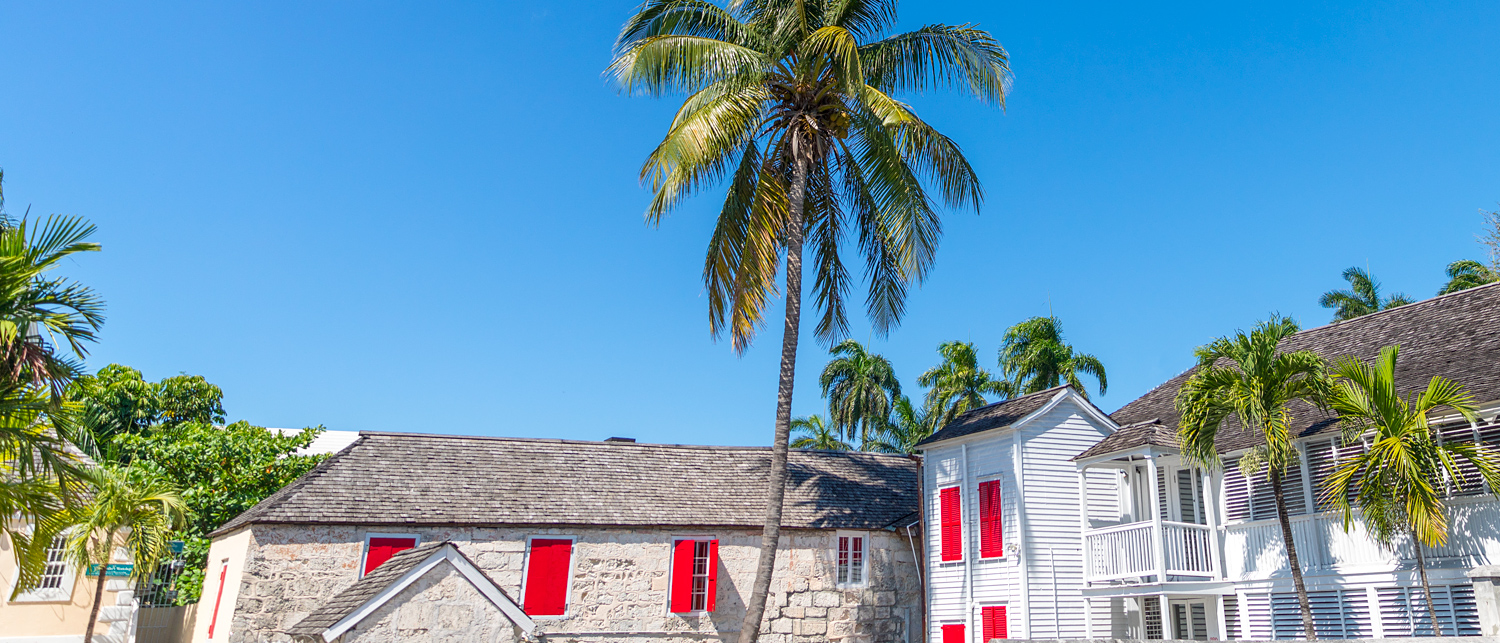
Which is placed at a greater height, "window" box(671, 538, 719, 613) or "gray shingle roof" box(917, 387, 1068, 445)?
"gray shingle roof" box(917, 387, 1068, 445)

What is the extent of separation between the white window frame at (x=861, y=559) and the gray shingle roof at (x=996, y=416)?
2758mm

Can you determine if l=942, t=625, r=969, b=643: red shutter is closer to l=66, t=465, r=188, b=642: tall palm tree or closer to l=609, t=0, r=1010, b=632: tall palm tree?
l=609, t=0, r=1010, b=632: tall palm tree

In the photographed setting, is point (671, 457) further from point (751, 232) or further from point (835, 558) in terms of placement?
A: point (751, 232)

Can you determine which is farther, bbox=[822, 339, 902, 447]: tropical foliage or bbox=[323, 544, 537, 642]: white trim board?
bbox=[822, 339, 902, 447]: tropical foliage

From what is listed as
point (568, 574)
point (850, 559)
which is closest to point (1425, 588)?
point (850, 559)

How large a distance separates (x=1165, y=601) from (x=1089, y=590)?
1928 mm

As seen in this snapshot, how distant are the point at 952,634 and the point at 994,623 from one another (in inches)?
57.7

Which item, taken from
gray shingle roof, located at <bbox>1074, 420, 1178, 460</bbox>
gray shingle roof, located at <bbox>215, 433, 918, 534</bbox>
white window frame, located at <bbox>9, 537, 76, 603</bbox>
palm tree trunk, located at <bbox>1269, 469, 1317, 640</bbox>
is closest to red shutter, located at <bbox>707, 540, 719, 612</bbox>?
gray shingle roof, located at <bbox>215, 433, 918, 534</bbox>

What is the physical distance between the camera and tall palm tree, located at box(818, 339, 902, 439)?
43188 millimetres

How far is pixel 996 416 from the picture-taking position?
2159 cm

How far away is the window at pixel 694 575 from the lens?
21.9m

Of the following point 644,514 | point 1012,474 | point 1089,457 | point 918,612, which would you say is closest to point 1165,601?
point 1089,457

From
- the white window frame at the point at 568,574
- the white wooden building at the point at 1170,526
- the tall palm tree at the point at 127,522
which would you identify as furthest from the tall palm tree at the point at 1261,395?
the tall palm tree at the point at 127,522

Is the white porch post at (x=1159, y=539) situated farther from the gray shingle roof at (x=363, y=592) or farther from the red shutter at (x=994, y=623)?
the gray shingle roof at (x=363, y=592)
